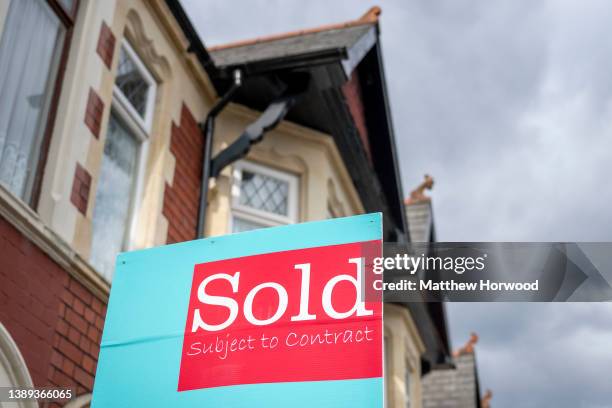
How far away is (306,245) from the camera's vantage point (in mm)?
3469

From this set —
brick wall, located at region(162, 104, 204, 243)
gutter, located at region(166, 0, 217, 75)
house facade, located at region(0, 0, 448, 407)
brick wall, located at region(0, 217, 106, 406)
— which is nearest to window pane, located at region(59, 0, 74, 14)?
house facade, located at region(0, 0, 448, 407)

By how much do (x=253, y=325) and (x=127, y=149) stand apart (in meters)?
3.90

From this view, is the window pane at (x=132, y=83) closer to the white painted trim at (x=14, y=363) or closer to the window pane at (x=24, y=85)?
the window pane at (x=24, y=85)

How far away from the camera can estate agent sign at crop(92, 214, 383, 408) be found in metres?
3.15

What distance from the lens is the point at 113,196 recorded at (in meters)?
6.50

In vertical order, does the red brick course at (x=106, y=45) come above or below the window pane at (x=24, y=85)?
above

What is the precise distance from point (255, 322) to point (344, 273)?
44 cm

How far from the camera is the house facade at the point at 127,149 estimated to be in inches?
199

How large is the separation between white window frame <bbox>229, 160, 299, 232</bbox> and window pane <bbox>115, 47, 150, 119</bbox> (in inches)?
56.0

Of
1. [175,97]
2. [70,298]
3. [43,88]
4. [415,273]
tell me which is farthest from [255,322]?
[175,97]

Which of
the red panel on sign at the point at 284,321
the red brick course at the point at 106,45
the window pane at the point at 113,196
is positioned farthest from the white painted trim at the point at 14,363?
the red brick course at the point at 106,45

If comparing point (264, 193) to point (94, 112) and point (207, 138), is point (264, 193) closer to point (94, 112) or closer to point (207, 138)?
point (207, 138)

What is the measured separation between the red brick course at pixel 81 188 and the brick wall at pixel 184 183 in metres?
1.20

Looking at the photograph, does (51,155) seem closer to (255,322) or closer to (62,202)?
(62,202)
